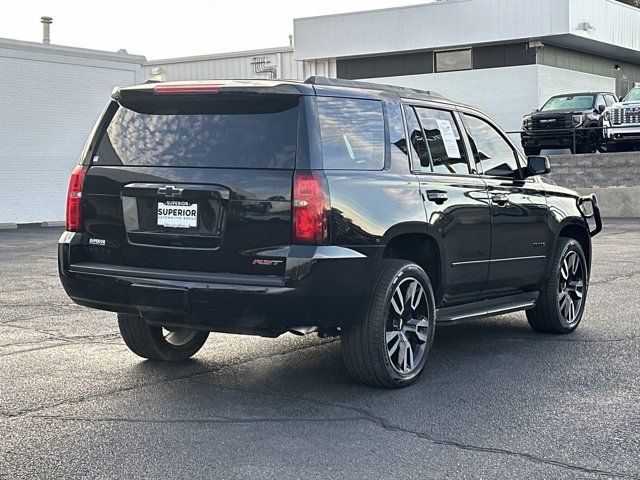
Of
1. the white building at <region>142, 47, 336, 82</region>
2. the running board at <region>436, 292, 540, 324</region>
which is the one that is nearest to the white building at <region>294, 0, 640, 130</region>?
the white building at <region>142, 47, 336, 82</region>

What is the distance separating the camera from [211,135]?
6.16m

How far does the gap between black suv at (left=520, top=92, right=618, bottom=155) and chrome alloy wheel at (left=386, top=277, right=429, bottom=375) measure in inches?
903

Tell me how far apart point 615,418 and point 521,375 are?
123 cm

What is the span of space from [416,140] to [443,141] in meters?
0.41

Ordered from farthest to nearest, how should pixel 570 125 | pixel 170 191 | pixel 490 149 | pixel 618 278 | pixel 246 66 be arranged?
pixel 246 66, pixel 570 125, pixel 618 278, pixel 490 149, pixel 170 191

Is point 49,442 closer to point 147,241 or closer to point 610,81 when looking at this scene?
point 147,241

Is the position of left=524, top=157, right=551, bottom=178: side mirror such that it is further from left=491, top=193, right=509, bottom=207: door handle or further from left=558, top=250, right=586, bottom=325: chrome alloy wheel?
left=558, top=250, right=586, bottom=325: chrome alloy wheel

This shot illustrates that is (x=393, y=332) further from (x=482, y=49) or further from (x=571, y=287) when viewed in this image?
(x=482, y=49)

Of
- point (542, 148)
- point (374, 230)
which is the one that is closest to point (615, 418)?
point (374, 230)

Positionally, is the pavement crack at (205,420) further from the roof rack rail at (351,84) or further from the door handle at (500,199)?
the door handle at (500,199)

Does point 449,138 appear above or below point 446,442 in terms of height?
above


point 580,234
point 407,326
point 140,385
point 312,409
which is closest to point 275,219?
point 312,409

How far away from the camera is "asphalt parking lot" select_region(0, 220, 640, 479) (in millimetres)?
4910

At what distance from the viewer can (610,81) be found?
1674 inches
